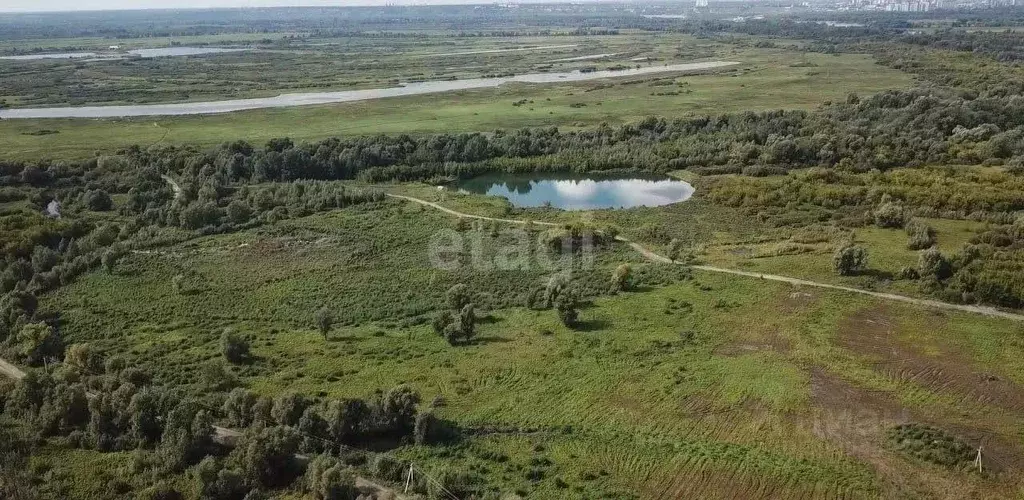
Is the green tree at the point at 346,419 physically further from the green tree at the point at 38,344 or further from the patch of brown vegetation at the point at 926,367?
the patch of brown vegetation at the point at 926,367

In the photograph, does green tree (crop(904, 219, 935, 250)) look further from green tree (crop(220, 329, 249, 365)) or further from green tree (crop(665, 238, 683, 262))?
green tree (crop(220, 329, 249, 365))

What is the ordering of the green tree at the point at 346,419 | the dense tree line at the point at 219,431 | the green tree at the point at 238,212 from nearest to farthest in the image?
the dense tree line at the point at 219,431, the green tree at the point at 346,419, the green tree at the point at 238,212

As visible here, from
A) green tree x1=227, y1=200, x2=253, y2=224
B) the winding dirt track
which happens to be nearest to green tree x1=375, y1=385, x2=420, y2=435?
the winding dirt track

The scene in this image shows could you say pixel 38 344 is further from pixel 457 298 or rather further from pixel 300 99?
pixel 300 99

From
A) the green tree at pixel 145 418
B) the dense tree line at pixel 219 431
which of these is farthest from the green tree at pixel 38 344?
the green tree at pixel 145 418

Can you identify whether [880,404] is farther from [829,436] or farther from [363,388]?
[363,388]

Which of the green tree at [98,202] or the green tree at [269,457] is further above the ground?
the green tree at [98,202]

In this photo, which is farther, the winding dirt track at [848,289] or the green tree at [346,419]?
the winding dirt track at [848,289]
